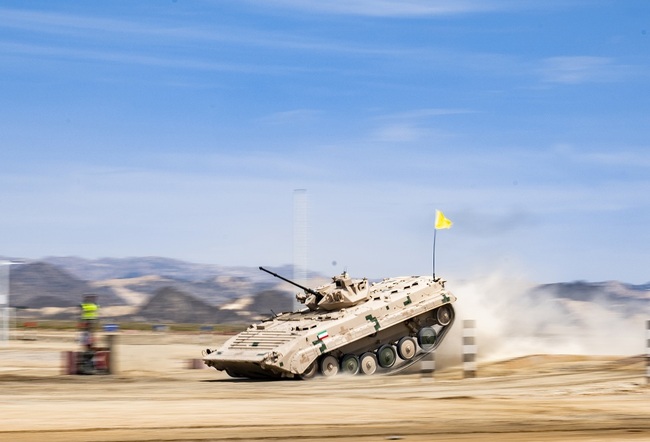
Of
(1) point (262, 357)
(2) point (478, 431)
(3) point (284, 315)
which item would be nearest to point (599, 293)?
(3) point (284, 315)

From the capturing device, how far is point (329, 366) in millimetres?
30203

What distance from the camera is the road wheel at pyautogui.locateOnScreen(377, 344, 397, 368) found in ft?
105

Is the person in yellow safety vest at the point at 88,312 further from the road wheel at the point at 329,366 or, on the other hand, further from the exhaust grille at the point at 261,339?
the road wheel at the point at 329,366

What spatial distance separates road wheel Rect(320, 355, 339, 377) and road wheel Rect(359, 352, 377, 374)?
1082 millimetres

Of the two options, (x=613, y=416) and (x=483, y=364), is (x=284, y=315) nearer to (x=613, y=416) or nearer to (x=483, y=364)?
(x=483, y=364)

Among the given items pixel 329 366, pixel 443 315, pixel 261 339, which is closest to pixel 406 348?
pixel 443 315

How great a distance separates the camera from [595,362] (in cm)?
2802

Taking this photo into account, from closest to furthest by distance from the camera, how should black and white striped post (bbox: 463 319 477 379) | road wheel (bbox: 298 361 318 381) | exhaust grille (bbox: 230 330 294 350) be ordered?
black and white striped post (bbox: 463 319 477 379)
road wheel (bbox: 298 361 318 381)
exhaust grille (bbox: 230 330 294 350)

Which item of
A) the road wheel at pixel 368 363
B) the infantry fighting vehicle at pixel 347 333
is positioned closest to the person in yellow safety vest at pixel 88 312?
the infantry fighting vehicle at pixel 347 333

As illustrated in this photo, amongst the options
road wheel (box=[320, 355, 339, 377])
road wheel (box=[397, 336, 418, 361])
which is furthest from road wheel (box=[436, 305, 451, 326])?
road wheel (box=[320, 355, 339, 377])

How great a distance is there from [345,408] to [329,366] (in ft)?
44.5

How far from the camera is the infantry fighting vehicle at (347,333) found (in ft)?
95.8

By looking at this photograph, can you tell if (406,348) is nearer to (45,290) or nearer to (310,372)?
(310,372)

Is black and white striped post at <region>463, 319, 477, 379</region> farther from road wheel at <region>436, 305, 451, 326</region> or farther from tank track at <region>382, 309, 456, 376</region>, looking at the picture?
road wheel at <region>436, 305, 451, 326</region>
